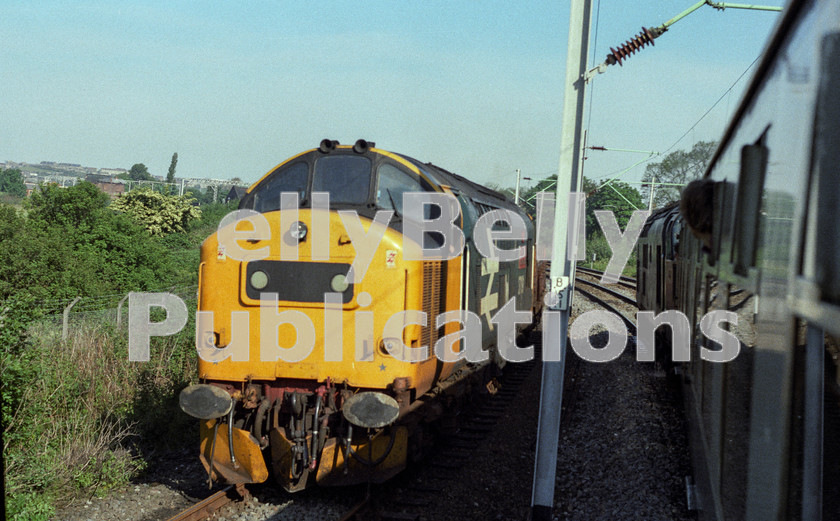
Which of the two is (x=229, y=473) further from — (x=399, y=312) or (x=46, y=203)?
(x=46, y=203)

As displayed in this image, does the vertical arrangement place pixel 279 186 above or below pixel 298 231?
above

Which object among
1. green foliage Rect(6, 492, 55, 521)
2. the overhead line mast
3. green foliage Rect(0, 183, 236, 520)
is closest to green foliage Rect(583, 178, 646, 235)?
green foliage Rect(0, 183, 236, 520)

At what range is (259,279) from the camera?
7125 millimetres

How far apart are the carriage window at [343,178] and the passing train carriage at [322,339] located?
10mm

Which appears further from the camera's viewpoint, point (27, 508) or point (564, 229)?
point (564, 229)

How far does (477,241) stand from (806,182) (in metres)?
7.07

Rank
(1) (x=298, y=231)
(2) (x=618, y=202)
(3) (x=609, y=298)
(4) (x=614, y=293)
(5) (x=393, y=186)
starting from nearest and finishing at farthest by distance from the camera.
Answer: (1) (x=298, y=231) → (5) (x=393, y=186) → (3) (x=609, y=298) → (4) (x=614, y=293) → (2) (x=618, y=202)

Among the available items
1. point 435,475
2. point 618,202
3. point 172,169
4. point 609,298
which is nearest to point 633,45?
point 435,475

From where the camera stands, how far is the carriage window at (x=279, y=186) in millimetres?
7586

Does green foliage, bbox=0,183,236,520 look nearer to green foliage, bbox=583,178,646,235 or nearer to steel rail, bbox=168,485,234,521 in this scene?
steel rail, bbox=168,485,234,521

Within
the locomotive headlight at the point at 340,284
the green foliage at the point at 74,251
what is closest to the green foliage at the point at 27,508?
the locomotive headlight at the point at 340,284

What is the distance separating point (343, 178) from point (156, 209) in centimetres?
3397

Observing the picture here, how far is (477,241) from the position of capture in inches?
352

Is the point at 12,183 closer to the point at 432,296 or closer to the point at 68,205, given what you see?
the point at 68,205
